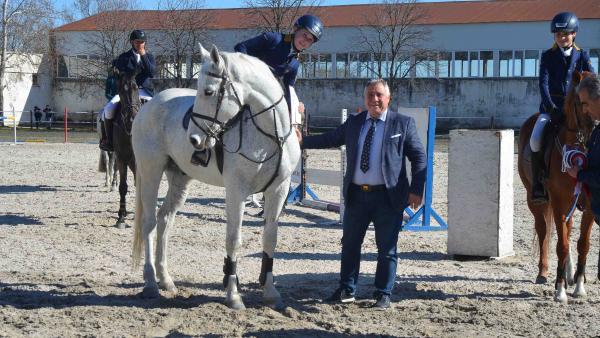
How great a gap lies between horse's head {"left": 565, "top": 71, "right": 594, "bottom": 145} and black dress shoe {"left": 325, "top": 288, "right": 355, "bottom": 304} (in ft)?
8.34

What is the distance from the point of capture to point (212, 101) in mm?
6363

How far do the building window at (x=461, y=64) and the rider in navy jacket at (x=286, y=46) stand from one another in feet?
150

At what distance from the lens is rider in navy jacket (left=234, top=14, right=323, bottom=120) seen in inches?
279

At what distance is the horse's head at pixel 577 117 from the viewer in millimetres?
6977

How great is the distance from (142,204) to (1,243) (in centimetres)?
309

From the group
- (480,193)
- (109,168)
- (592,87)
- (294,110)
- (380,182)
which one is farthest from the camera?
(109,168)

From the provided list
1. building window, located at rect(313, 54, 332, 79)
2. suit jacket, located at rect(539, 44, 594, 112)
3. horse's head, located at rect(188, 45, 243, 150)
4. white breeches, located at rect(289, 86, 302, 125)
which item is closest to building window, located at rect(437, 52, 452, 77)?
building window, located at rect(313, 54, 332, 79)

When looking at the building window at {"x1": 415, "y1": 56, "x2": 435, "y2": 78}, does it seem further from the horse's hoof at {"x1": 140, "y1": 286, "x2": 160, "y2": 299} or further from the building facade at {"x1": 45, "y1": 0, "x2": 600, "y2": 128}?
the horse's hoof at {"x1": 140, "y1": 286, "x2": 160, "y2": 299}

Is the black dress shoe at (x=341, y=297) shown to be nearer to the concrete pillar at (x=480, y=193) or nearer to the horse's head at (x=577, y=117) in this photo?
the horse's head at (x=577, y=117)

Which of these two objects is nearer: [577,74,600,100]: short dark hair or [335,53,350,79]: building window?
[577,74,600,100]: short dark hair

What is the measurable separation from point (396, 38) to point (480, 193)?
43.5 m

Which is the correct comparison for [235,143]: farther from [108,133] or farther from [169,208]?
[108,133]

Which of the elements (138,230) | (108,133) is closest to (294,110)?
(138,230)

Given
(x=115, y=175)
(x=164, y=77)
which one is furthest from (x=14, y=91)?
(x=115, y=175)
